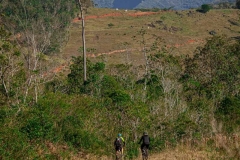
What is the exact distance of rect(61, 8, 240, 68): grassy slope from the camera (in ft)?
226

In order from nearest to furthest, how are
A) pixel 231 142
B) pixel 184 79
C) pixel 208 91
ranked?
pixel 231 142 → pixel 208 91 → pixel 184 79

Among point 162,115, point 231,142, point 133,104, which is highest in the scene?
point 231,142

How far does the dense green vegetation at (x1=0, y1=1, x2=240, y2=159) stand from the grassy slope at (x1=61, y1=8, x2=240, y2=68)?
100 ft

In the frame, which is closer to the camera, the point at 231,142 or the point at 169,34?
the point at 231,142

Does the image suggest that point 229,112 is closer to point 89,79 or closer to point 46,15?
point 89,79

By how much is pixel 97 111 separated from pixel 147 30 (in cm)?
6584

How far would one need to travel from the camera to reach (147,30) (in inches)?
3206

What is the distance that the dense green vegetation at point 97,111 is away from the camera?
13562 mm

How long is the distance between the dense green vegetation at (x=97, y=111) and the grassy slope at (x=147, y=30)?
3063 centimetres

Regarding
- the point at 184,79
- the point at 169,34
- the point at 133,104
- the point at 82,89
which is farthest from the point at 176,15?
the point at 133,104

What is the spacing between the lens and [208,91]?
85.0 ft

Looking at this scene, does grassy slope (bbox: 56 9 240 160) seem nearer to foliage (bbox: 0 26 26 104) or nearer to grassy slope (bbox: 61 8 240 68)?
grassy slope (bbox: 61 8 240 68)

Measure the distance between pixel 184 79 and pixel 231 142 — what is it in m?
21.3

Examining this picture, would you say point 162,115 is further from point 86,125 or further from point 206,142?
point 206,142
